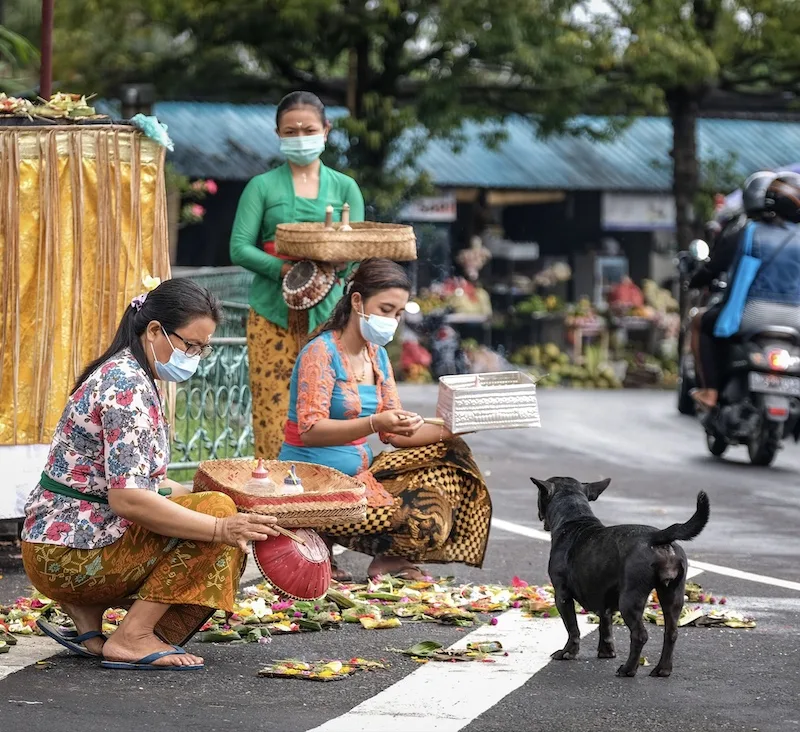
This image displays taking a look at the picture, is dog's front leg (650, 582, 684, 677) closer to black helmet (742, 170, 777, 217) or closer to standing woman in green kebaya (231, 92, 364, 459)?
standing woman in green kebaya (231, 92, 364, 459)

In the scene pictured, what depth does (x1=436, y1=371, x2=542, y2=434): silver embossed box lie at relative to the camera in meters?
7.05

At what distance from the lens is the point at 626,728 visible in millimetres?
5160

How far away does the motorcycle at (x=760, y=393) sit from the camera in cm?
1299

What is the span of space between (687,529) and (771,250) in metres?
7.99

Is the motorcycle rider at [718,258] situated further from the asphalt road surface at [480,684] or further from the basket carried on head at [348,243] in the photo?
the basket carried on head at [348,243]

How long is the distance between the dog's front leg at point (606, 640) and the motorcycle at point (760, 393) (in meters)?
7.17

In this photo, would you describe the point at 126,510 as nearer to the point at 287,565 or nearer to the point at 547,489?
the point at 287,565

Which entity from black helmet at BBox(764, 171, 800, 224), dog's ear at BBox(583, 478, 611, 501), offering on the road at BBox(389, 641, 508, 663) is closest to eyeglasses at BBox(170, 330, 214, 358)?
offering on the road at BBox(389, 641, 508, 663)

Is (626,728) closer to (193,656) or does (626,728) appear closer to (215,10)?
(193,656)

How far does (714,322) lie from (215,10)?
11667mm

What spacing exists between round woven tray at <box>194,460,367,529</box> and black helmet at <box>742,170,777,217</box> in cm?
745

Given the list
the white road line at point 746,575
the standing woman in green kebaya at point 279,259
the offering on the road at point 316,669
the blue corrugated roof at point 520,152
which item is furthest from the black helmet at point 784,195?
the blue corrugated roof at point 520,152

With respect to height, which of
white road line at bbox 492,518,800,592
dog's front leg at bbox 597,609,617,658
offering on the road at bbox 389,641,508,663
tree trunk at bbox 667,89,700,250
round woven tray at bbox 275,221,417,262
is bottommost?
white road line at bbox 492,518,800,592

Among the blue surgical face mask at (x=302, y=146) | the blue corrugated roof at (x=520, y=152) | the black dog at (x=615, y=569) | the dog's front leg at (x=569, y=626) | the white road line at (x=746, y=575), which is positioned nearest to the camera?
the black dog at (x=615, y=569)
